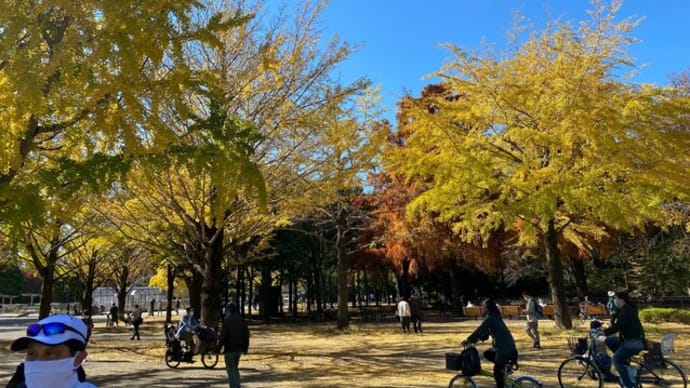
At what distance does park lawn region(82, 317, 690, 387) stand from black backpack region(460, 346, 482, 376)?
207 cm

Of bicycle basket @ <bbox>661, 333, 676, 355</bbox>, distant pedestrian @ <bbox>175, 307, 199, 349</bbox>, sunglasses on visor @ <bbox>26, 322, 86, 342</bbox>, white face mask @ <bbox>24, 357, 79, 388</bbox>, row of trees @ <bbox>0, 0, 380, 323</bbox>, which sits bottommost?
bicycle basket @ <bbox>661, 333, 676, 355</bbox>

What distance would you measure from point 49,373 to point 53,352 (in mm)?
95

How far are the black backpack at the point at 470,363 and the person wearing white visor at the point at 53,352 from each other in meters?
5.05

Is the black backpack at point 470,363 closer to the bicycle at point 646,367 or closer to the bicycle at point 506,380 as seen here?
the bicycle at point 506,380

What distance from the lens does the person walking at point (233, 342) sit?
7573mm

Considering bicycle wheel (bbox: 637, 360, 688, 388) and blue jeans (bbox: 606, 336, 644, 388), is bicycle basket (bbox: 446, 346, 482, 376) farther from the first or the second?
bicycle wheel (bbox: 637, 360, 688, 388)

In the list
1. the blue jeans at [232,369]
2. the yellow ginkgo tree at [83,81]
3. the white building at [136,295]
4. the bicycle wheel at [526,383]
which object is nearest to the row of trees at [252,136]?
the yellow ginkgo tree at [83,81]

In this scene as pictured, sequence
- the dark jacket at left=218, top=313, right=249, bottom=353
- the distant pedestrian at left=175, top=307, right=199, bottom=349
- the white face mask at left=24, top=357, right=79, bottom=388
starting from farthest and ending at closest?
the distant pedestrian at left=175, top=307, right=199, bottom=349, the dark jacket at left=218, top=313, right=249, bottom=353, the white face mask at left=24, top=357, right=79, bottom=388

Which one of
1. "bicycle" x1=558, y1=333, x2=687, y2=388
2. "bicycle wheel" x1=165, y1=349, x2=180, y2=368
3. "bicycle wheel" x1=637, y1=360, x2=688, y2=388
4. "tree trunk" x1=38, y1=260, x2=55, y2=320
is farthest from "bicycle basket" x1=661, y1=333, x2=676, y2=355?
"tree trunk" x1=38, y1=260, x2=55, y2=320

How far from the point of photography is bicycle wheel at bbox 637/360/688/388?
277 inches

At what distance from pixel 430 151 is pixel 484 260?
1015 centimetres

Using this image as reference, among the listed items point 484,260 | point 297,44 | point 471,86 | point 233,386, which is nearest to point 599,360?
point 233,386

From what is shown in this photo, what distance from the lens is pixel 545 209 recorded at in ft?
37.6

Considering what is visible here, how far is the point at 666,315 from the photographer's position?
18.0 metres
